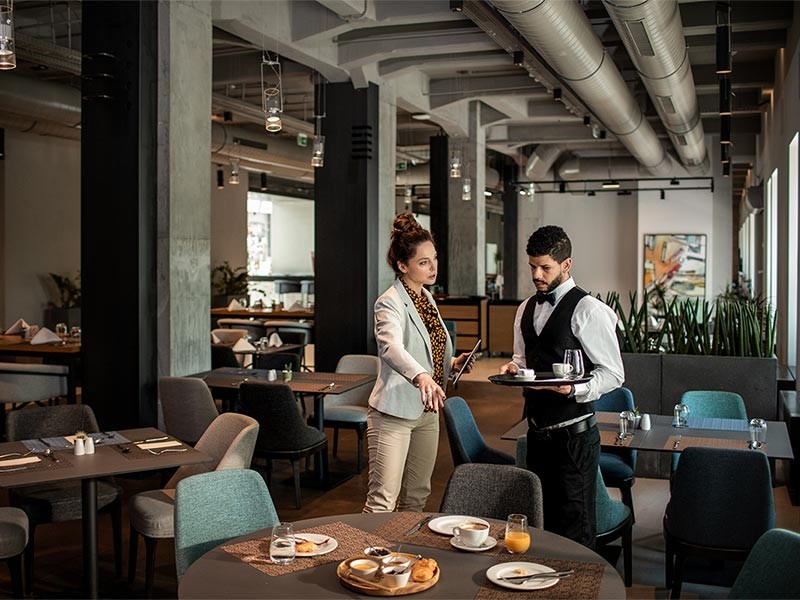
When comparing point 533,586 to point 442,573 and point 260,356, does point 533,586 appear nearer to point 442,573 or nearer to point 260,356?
point 442,573

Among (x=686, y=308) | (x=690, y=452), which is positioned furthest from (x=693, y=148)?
(x=690, y=452)

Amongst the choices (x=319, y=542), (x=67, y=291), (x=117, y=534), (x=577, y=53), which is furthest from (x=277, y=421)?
(x=67, y=291)

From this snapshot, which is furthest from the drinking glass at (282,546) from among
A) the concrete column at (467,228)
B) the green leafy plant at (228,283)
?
the green leafy plant at (228,283)

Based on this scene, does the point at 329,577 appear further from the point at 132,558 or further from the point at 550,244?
the point at 132,558

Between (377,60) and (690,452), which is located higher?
(377,60)

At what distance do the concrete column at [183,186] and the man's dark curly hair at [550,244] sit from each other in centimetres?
358

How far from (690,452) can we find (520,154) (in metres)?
15.7

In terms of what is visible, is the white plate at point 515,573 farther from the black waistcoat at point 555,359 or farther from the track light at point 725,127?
the track light at point 725,127

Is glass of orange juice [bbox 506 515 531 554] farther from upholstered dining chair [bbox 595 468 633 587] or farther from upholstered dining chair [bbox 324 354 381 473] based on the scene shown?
upholstered dining chair [bbox 324 354 381 473]

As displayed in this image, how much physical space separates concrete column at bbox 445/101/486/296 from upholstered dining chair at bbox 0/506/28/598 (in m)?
10.8

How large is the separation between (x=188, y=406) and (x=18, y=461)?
1744mm

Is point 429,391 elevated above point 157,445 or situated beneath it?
elevated above

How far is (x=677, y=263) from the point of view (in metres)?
17.7

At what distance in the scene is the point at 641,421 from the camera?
452 cm
